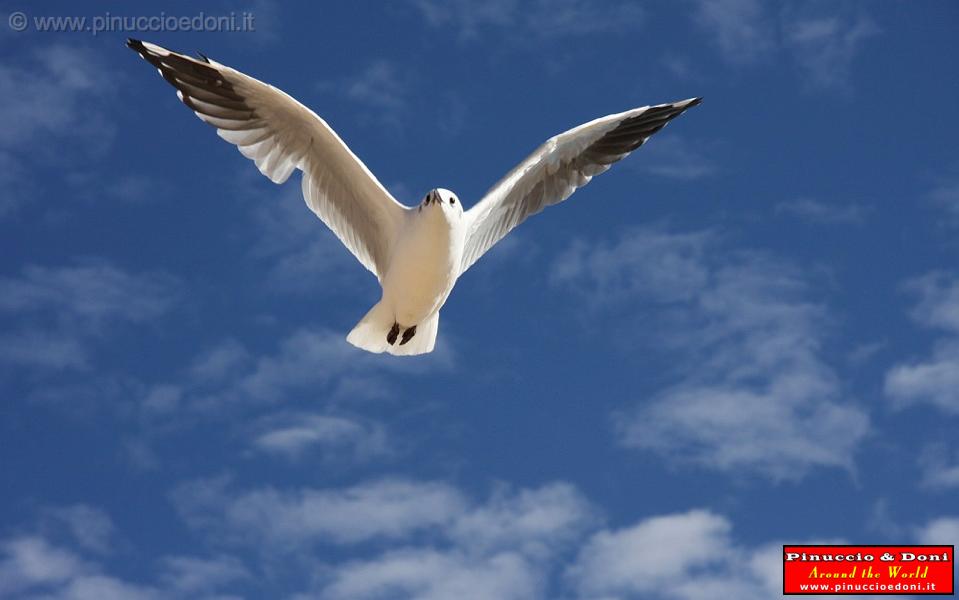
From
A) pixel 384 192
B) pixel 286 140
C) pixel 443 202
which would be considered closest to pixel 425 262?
Answer: pixel 443 202

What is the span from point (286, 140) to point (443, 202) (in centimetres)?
191

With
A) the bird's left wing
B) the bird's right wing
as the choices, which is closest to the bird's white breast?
the bird's right wing

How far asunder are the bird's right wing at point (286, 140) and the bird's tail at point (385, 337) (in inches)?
23.6

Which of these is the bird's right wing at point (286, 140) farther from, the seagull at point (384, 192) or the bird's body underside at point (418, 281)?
the bird's body underside at point (418, 281)

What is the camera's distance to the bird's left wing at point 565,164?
569 inches

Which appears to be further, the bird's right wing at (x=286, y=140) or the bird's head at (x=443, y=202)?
the bird's right wing at (x=286, y=140)

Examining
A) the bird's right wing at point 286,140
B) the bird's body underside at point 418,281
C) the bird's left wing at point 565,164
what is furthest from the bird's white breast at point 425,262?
the bird's left wing at point 565,164

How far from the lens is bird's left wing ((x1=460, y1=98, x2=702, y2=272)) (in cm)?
1446

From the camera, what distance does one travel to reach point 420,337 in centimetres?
1424

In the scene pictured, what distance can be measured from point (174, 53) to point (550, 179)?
12.9ft

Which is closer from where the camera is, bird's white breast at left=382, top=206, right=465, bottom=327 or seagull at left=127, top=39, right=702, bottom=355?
bird's white breast at left=382, top=206, right=465, bottom=327

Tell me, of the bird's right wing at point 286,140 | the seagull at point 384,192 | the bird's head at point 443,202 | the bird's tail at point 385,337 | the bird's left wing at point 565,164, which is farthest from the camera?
the bird's left wing at point 565,164

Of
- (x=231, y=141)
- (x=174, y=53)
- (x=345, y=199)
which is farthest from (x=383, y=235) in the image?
Answer: (x=174, y=53)

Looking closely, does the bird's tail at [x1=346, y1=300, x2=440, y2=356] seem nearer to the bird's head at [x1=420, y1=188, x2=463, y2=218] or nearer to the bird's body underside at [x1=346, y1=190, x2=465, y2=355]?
the bird's body underside at [x1=346, y1=190, x2=465, y2=355]
